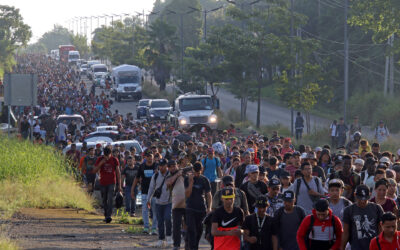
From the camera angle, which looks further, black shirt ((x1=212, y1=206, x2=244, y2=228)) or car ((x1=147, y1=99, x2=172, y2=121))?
car ((x1=147, y1=99, x2=172, y2=121))

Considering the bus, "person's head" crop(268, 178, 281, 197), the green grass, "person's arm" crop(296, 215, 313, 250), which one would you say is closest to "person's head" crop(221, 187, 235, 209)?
"person's head" crop(268, 178, 281, 197)

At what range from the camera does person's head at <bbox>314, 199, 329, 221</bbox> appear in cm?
889

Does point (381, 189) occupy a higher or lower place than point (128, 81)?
higher

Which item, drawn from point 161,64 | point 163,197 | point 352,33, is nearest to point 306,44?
point 352,33

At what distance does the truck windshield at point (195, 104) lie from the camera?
4028 centimetres

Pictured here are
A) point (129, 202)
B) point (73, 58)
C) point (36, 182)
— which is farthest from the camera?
point (73, 58)

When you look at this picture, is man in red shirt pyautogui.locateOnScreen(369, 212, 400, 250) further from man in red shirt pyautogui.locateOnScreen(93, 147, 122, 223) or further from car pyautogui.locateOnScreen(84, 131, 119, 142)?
car pyautogui.locateOnScreen(84, 131, 119, 142)

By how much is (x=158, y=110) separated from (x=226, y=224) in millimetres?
42106

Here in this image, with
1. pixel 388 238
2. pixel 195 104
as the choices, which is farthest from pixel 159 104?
pixel 388 238

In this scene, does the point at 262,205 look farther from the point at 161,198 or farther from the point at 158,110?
the point at 158,110

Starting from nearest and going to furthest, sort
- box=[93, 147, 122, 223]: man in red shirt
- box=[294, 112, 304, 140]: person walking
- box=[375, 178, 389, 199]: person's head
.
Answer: box=[375, 178, 389, 199]: person's head → box=[93, 147, 122, 223]: man in red shirt → box=[294, 112, 304, 140]: person walking

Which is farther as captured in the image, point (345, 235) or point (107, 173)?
point (107, 173)

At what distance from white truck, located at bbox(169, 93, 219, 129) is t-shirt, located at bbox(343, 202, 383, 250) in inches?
1168

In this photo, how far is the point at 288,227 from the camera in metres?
9.84
